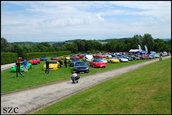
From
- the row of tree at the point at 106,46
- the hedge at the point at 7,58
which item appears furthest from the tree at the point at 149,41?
the hedge at the point at 7,58

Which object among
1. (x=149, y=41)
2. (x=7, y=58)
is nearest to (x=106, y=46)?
(x=149, y=41)

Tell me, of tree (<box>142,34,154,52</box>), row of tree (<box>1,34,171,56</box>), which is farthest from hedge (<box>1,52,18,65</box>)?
tree (<box>142,34,154,52</box>)

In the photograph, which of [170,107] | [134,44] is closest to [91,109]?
[170,107]

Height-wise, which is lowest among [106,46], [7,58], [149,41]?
[7,58]

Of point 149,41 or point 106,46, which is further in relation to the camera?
point 106,46

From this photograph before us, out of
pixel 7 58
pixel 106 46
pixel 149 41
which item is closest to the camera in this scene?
pixel 7 58

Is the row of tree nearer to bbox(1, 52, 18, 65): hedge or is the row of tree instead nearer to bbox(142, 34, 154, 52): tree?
bbox(142, 34, 154, 52): tree

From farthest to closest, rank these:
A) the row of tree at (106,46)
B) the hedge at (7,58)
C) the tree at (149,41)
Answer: the tree at (149,41), the row of tree at (106,46), the hedge at (7,58)

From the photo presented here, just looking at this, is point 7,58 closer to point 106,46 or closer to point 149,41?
point 149,41

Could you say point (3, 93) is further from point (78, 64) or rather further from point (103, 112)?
point (78, 64)

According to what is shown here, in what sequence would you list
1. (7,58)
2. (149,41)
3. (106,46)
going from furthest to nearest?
(106,46) < (149,41) < (7,58)

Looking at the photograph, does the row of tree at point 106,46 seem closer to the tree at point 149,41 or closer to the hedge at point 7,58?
the tree at point 149,41

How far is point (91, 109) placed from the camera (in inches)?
273

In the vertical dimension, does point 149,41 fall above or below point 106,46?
above
